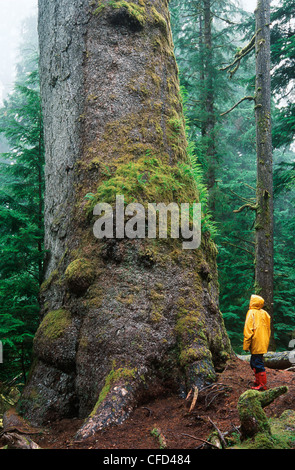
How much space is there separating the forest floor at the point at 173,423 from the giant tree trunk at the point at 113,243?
0.13 meters

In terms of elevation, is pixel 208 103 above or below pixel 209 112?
above

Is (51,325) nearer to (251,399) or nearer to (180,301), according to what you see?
(180,301)

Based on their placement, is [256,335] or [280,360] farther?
[280,360]

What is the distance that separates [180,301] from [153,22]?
4.42m

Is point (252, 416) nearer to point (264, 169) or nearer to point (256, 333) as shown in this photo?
point (256, 333)

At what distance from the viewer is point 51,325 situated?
3.94 metres

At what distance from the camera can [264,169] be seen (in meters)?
9.19

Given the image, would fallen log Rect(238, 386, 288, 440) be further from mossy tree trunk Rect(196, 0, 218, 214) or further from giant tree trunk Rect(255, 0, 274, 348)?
mossy tree trunk Rect(196, 0, 218, 214)

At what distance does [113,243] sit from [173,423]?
6.49 ft

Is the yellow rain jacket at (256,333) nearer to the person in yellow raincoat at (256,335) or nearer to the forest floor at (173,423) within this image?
the person in yellow raincoat at (256,335)

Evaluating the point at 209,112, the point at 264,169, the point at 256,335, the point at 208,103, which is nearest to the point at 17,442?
the point at 256,335

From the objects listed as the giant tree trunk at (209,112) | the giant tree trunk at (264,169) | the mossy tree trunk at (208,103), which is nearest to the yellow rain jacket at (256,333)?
the giant tree trunk at (264,169)

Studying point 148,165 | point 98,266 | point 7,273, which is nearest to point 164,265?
point 98,266

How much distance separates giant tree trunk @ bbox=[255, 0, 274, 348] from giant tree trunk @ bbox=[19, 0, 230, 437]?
435 cm
